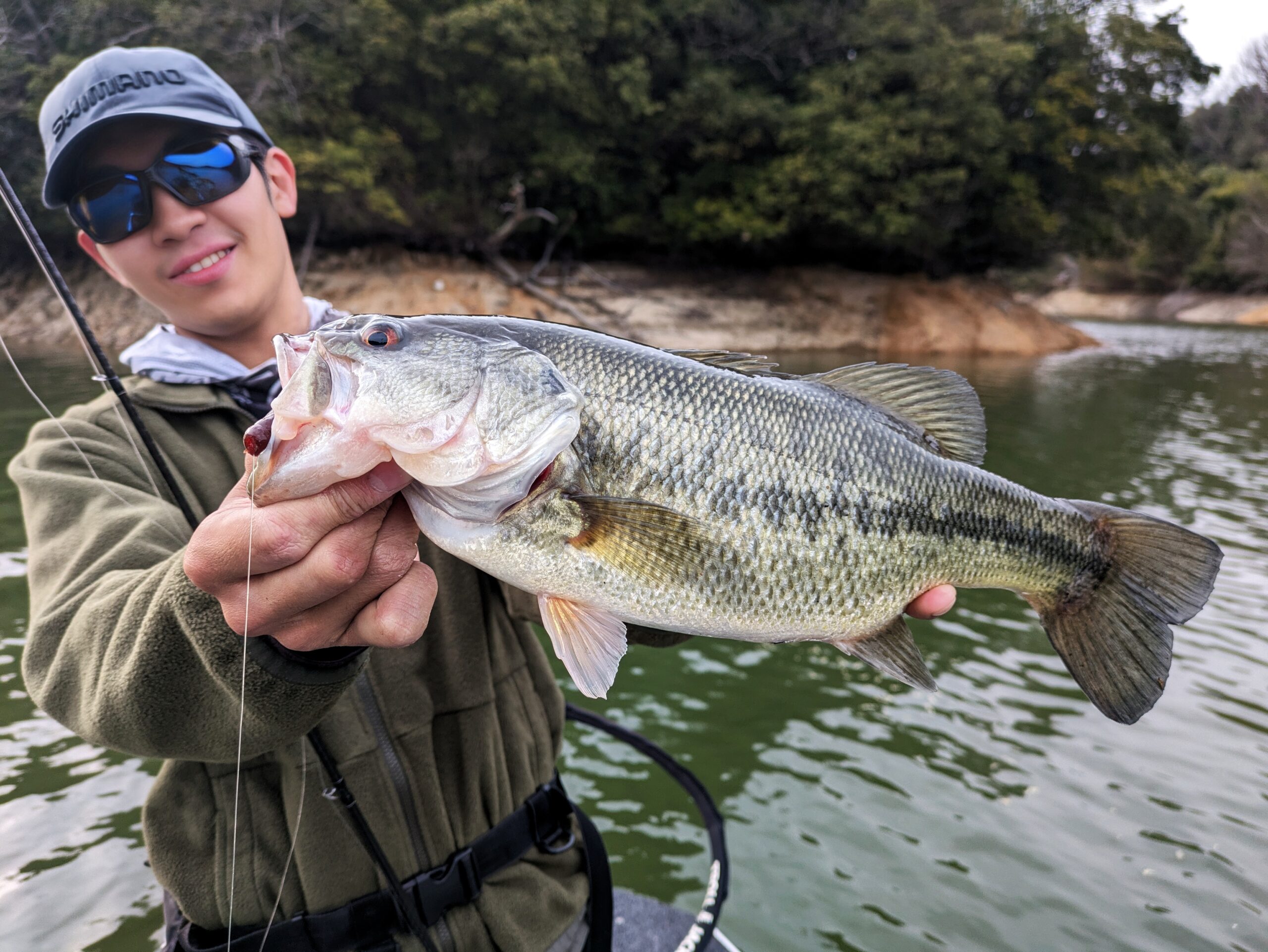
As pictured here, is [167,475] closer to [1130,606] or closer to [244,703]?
[244,703]

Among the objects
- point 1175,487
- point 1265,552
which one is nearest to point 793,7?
point 1175,487

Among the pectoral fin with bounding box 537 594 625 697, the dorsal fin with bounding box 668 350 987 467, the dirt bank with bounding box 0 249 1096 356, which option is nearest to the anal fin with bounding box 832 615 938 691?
the dorsal fin with bounding box 668 350 987 467

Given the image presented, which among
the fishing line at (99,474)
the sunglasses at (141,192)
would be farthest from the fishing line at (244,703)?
the sunglasses at (141,192)

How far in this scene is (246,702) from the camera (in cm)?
149

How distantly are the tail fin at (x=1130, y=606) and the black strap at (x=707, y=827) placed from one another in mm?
1247

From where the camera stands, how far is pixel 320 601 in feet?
4.59

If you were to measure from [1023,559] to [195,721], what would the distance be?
6.84 feet

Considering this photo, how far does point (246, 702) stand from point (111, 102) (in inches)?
73.1

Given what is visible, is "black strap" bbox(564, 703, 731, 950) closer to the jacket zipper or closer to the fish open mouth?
the jacket zipper

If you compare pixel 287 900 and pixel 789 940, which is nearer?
pixel 287 900

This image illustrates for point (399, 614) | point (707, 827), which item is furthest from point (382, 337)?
point (707, 827)

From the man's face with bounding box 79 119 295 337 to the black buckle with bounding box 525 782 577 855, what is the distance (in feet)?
5.53

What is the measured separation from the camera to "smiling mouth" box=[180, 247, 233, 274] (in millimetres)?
2305

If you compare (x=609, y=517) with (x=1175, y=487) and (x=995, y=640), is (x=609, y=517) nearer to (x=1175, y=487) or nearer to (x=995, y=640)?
(x=995, y=640)
